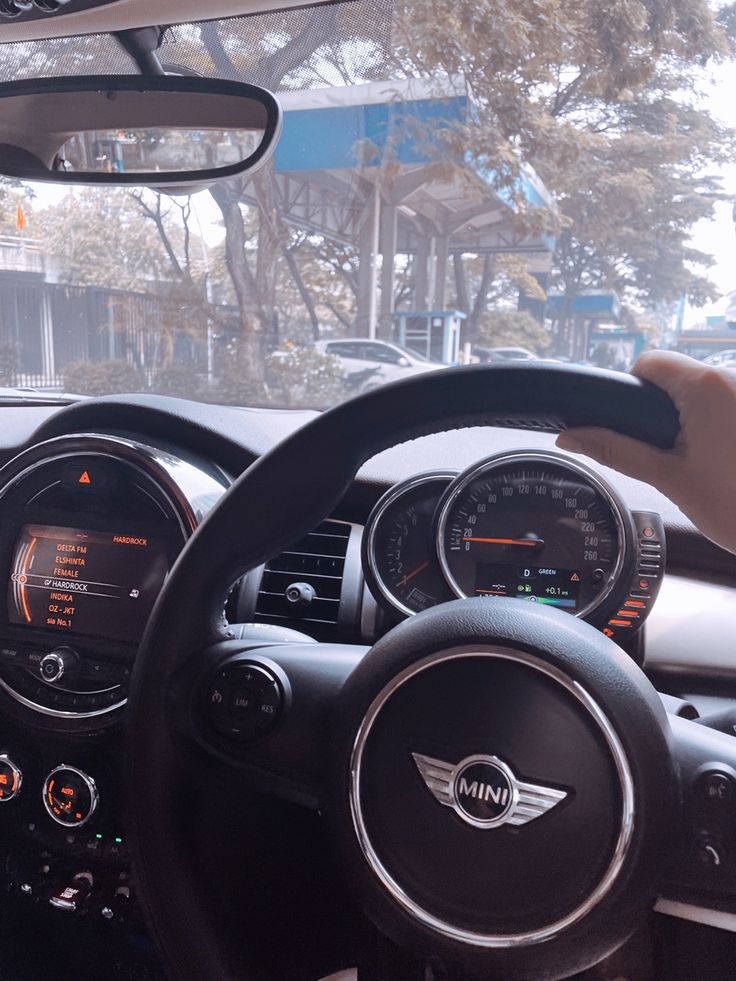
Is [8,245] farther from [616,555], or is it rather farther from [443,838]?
[443,838]

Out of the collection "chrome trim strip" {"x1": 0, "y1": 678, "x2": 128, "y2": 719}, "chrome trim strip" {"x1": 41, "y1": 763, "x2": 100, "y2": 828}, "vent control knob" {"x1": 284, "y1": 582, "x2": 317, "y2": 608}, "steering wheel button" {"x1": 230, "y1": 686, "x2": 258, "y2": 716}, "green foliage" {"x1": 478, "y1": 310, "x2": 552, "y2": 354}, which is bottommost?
"chrome trim strip" {"x1": 41, "y1": 763, "x2": 100, "y2": 828}

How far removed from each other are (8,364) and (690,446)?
293cm

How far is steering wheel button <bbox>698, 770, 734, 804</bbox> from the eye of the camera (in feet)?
2.74

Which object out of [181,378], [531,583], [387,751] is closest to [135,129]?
[181,378]

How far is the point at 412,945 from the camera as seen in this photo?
87cm

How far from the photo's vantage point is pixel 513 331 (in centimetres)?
296

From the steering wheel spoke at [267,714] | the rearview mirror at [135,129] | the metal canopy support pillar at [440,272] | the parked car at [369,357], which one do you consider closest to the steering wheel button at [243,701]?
the steering wheel spoke at [267,714]

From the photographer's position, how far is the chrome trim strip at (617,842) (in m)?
0.81

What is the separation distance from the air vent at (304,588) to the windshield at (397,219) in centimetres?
75

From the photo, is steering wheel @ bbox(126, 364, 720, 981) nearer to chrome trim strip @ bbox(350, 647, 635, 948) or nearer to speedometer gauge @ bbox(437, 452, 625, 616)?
chrome trim strip @ bbox(350, 647, 635, 948)

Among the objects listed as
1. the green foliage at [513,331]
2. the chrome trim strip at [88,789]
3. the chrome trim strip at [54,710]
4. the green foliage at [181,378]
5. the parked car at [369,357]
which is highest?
the green foliage at [513,331]

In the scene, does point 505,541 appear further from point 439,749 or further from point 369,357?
point 369,357

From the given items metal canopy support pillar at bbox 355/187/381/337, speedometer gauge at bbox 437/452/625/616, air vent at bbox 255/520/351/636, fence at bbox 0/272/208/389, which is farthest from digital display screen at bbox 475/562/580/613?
fence at bbox 0/272/208/389

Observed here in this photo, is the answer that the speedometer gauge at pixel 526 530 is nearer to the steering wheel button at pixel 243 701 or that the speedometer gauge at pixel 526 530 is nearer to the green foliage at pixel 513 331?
the steering wheel button at pixel 243 701
